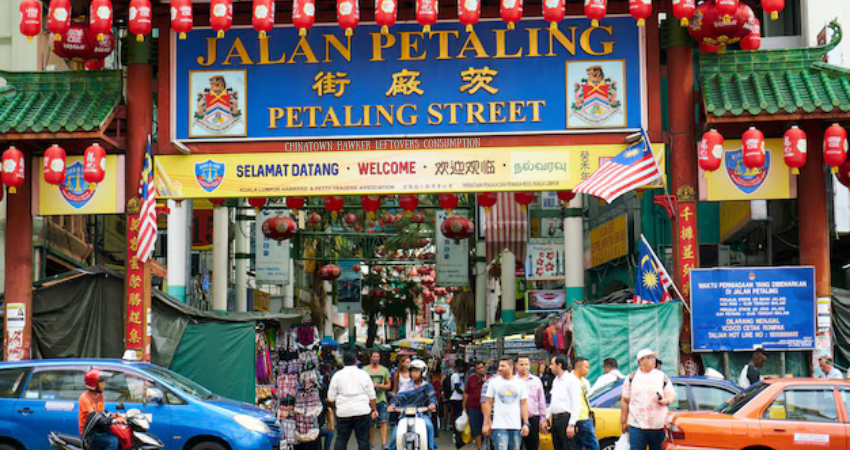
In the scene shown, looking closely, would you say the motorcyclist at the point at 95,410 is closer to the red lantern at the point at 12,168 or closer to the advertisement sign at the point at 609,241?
the red lantern at the point at 12,168

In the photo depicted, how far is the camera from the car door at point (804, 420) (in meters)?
12.7

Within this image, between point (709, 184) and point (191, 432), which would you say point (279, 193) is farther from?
point (709, 184)

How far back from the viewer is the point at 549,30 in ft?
61.8

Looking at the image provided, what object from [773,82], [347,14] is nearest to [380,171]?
[347,14]

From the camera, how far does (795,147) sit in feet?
56.1

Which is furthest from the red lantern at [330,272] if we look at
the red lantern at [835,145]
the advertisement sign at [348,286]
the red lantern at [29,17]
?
the red lantern at [835,145]

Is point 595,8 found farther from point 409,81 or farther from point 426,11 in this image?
point 409,81

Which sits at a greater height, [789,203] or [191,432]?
[789,203]

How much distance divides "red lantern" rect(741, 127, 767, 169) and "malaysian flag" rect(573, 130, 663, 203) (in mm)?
1423

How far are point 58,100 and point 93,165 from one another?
1800 mm

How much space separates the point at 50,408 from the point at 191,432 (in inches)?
84.0

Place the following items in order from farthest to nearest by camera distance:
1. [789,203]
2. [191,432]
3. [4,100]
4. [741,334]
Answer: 1. [789,203]
2. [4,100]
3. [741,334]
4. [191,432]

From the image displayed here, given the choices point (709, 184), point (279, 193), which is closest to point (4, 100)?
point (279, 193)

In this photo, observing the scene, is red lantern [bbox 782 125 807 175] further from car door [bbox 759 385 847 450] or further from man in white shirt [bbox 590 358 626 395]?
car door [bbox 759 385 847 450]
